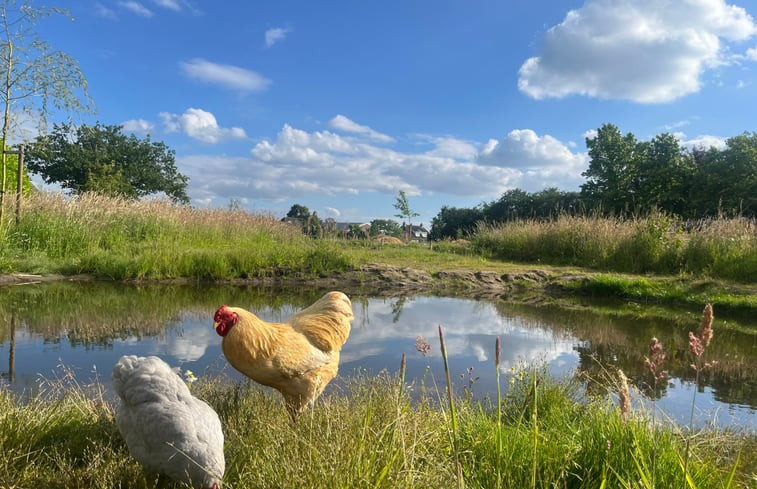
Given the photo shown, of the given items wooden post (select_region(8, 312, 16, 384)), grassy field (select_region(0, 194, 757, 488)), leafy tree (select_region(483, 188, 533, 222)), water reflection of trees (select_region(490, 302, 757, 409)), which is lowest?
wooden post (select_region(8, 312, 16, 384))

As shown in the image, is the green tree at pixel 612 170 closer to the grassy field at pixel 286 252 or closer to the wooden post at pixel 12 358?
the grassy field at pixel 286 252

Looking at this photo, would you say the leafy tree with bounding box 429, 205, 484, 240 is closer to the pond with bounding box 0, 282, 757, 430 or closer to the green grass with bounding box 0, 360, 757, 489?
the pond with bounding box 0, 282, 757, 430

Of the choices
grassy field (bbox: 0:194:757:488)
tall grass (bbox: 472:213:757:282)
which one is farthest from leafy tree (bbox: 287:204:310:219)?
grassy field (bbox: 0:194:757:488)

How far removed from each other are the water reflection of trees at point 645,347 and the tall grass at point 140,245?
6.14 metres

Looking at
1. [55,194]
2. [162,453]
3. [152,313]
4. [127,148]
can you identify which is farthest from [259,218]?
[127,148]

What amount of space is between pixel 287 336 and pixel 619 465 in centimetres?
195

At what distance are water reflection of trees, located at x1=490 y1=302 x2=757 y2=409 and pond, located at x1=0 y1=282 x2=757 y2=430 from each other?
2 centimetres

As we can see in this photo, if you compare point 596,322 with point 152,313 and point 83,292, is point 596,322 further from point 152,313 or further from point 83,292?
point 83,292

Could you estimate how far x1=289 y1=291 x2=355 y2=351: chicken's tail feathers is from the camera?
125 inches

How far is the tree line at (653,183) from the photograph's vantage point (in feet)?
90.5

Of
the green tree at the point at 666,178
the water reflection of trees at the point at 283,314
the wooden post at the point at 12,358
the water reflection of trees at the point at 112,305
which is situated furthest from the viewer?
the green tree at the point at 666,178

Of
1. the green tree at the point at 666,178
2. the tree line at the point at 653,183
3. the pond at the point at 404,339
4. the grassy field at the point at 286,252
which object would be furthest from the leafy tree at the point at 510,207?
the pond at the point at 404,339

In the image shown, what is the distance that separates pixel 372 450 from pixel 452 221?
3924cm

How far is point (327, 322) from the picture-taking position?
3.24 meters
